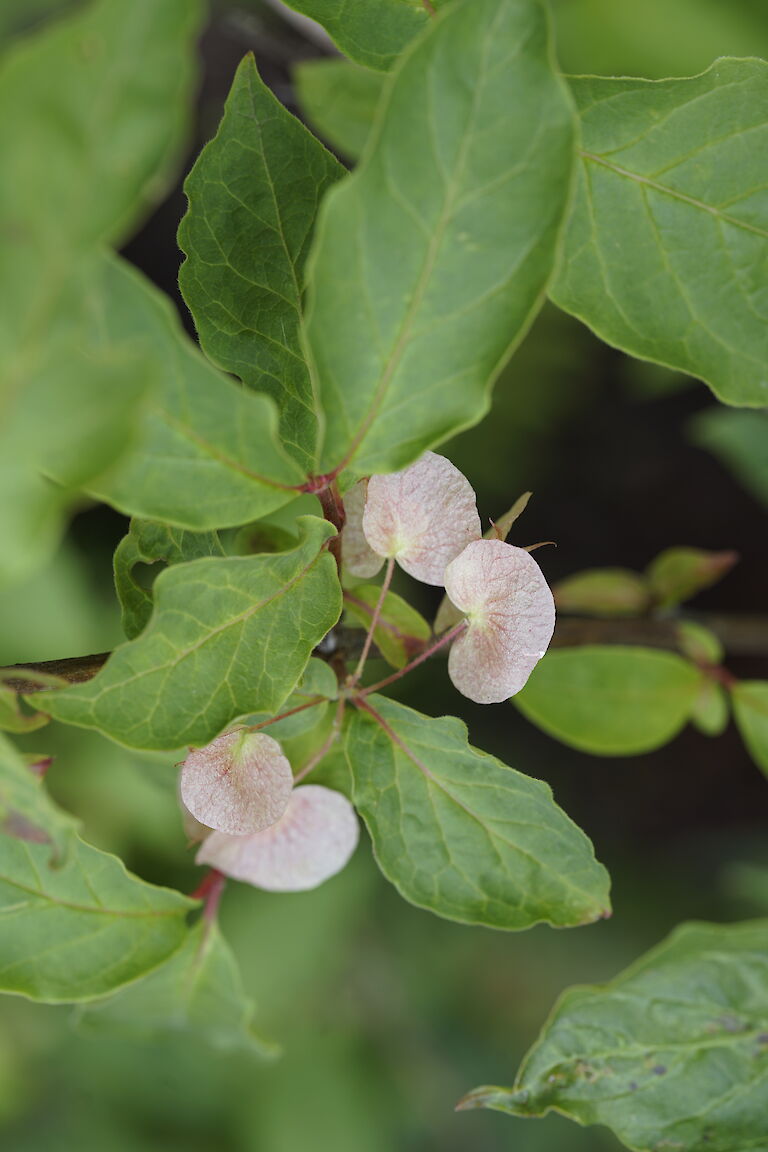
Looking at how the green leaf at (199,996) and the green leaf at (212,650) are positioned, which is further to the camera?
the green leaf at (199,996)

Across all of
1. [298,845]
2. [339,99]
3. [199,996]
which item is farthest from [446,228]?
[339,99]

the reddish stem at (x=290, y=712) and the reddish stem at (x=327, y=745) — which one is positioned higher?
the reddish stem at (x=290, y=712)

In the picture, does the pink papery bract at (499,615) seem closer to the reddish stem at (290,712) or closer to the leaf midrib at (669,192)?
the reddish stem at (290,712)

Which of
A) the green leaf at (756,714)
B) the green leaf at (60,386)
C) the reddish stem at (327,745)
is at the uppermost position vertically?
the green leaf at (60,386)

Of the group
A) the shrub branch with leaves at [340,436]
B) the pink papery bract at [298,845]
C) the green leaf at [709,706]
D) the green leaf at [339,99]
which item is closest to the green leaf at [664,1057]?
the shrub branch with leaves at [340,436]

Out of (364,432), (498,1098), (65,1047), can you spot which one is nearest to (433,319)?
(364,432)

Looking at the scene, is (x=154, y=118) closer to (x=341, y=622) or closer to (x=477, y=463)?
(x=341, y=622)

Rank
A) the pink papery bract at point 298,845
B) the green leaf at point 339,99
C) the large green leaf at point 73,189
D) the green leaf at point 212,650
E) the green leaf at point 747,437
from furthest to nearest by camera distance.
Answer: the green leaf at point 747,437 → the green leaf at point 339,99 → the pink papery bract at point 298,845 → the green leaf at point 212,650 → the large green leaf at point 73,189
